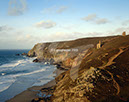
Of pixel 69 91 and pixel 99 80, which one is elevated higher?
pixel 99 80

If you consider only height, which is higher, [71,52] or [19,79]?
[71,52]

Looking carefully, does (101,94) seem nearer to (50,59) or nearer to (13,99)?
(13,99)

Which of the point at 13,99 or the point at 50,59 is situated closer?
the point at 13,99

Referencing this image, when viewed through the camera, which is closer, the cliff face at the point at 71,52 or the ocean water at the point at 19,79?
the ocean water at the point at 19,79

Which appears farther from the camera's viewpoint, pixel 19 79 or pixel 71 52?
pixel 71 52

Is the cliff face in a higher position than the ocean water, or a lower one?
higher

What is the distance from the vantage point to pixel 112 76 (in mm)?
14680

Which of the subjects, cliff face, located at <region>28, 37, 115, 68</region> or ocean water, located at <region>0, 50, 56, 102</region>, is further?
cliff face, located at <region>28, 37, 115, 68</region>

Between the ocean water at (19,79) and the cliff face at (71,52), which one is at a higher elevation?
the cliff face at (71,52)

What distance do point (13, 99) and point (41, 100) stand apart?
578cm

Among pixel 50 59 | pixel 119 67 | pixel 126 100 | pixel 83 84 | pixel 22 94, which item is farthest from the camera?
pixel 50 59

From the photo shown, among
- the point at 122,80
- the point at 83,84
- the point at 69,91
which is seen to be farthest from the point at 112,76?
the point at 69,91

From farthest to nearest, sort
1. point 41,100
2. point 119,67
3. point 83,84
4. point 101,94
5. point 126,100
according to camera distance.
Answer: point 119,67 < point 41,100 < point 83,84 < point 101,94 < point 126,100

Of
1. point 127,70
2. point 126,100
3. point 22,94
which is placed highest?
point 127,70
